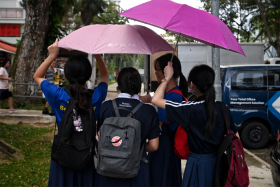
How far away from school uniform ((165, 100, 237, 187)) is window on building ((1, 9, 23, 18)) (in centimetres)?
3838

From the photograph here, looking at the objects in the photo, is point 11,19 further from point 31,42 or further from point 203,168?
point 203,168

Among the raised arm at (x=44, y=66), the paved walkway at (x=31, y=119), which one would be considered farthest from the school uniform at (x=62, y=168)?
the paved walkway at (x=31, y=119)

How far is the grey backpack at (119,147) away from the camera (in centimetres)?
233

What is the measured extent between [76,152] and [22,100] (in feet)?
30.9

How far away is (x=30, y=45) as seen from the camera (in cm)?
1120

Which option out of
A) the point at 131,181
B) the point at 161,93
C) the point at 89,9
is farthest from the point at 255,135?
the point at 89,9

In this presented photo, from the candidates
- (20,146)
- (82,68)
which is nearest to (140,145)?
(82,68)

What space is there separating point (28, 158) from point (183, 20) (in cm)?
446

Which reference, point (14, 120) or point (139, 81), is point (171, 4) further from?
point (14, 120)

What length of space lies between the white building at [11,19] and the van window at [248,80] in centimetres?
3383

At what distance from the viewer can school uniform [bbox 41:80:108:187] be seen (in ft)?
8.69

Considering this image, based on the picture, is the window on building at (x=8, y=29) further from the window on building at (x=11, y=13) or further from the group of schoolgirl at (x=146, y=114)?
the group of schoolgirl at (x=146, y=114)

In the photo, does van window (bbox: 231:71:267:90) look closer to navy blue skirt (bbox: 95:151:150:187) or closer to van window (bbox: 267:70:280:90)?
van window (bbox: 267:70:280:90)

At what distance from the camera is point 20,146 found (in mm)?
6520
